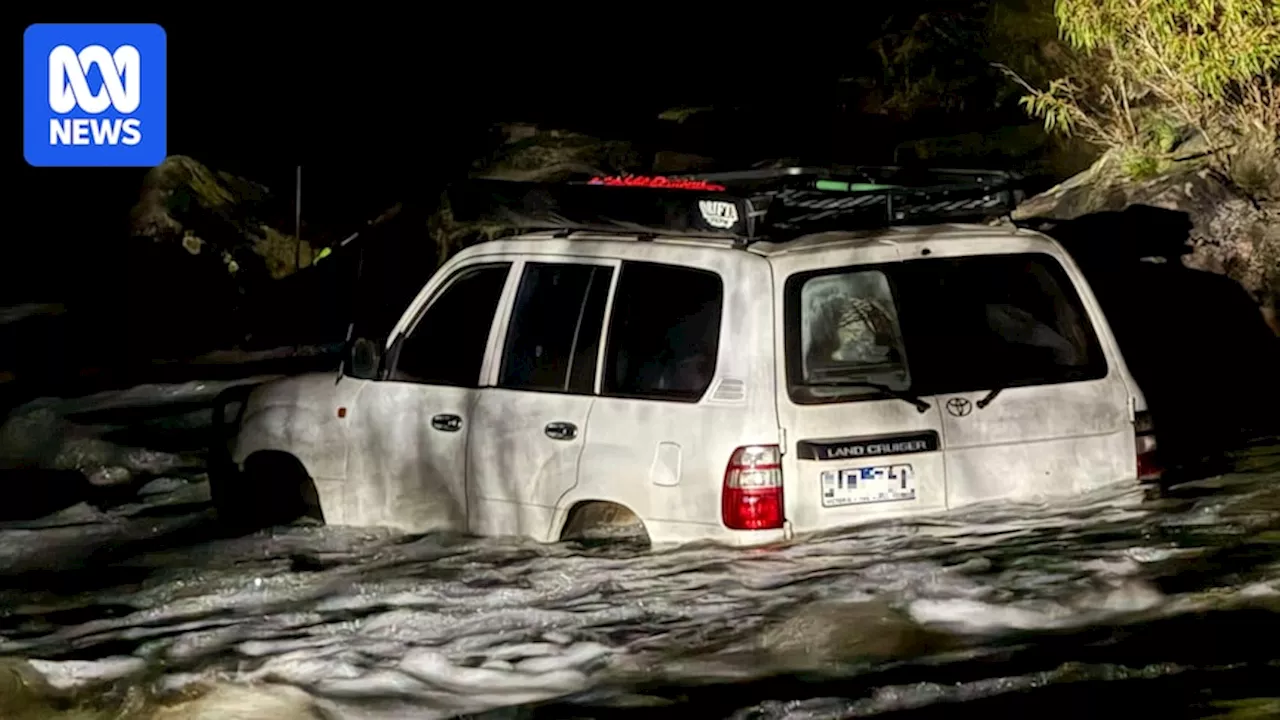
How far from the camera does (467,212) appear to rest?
9898 millimetres

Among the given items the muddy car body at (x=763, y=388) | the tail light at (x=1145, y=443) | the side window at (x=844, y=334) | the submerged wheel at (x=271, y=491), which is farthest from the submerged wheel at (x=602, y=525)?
the tail light at (x=1145, y=443)

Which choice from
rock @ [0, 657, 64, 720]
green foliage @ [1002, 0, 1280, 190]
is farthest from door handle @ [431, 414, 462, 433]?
green foliage @ [1002, 0, 1280, 190]

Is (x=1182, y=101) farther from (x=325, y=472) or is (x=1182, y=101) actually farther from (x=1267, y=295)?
(x=325, y=472)

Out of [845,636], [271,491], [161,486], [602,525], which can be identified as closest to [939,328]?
[845,636]

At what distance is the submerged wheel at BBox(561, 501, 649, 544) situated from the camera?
9398 millimetres

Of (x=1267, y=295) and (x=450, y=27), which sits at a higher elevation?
(x=450, y=27)

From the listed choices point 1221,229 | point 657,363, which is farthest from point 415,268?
point 657,363

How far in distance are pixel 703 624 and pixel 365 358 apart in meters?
2.32

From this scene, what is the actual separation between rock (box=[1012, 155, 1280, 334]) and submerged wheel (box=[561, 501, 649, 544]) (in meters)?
7.05

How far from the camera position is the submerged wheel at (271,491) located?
1069 cm

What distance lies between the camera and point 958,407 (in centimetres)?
895

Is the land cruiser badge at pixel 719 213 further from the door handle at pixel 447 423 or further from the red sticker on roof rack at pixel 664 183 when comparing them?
the door handle at pixel 447 423

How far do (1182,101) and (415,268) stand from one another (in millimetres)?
9828

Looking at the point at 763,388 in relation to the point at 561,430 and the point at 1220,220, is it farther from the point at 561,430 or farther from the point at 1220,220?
the point at 1220,220
